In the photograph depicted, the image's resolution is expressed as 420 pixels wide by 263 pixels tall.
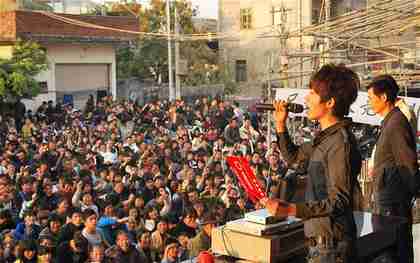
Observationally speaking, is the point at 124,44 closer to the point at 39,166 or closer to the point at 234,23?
the point at 234,23

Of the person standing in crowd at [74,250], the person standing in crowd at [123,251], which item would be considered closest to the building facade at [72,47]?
the person standing in crowd at [74,250]

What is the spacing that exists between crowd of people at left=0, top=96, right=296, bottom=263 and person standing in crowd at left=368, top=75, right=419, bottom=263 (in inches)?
45.8

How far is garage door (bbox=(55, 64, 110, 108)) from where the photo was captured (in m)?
24.8

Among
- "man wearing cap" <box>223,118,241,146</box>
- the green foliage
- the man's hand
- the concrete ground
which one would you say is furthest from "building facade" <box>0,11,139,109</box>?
the man's hand

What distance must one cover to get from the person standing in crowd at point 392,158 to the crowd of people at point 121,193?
3.81ft

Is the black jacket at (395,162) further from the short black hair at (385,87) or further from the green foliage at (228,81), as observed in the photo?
the green foliage at (228,81)

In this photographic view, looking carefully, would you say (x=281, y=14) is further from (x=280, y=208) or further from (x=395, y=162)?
(x=280, y=208)

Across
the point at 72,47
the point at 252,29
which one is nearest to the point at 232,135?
the point at 72,47

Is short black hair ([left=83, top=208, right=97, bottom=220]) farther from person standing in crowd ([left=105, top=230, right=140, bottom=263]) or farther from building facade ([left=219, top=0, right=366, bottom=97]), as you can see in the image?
building facade ([left=219, top=0, right=366, bottom=97])

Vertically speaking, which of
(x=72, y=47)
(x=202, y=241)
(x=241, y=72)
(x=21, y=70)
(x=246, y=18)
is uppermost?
(x=246, y=18)

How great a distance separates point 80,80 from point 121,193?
1786cm

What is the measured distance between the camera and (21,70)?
60.9ft

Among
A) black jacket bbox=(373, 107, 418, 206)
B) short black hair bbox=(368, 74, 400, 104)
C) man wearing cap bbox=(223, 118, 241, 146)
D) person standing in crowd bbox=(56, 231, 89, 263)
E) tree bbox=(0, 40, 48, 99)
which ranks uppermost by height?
tree bbox=(0, 40, 48, 99)

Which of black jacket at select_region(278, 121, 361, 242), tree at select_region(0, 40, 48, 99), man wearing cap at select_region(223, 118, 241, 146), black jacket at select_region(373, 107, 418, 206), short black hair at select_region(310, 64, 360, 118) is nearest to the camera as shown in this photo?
black jacket at select_region(278, 121, 361, 242)
